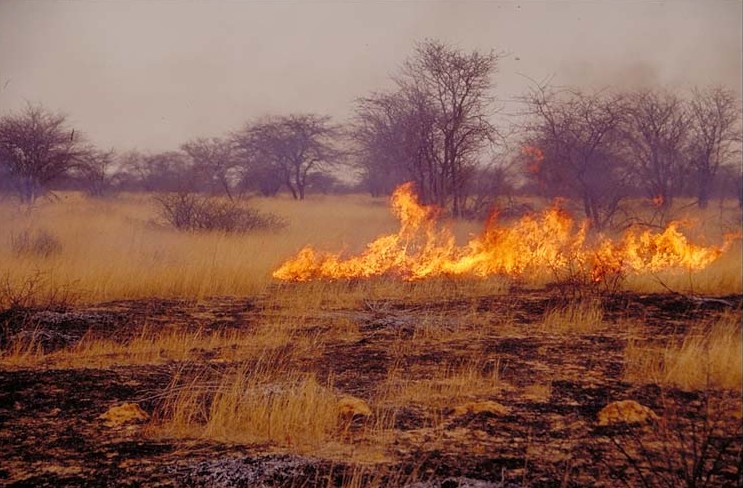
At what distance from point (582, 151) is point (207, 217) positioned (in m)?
8.43

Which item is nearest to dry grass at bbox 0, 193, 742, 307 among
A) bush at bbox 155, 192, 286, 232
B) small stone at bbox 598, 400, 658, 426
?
bush at bbox 155, 192, 286, 232

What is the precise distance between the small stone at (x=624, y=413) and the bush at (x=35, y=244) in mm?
9170

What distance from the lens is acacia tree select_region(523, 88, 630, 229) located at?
13805 millimetres

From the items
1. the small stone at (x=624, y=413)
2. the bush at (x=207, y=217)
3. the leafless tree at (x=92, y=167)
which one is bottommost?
the small stone at (x=624, y=413)

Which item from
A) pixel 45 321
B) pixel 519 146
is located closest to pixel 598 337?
pixel 45 321

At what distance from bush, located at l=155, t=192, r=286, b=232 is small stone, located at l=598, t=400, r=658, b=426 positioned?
11463mm

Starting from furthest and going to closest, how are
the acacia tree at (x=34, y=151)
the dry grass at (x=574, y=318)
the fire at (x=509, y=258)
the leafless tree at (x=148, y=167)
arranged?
the leafless tree at (x=148, y=167)
the acacia tree at (x=34, y=151)
the fire at (x=509, y=258)
the dry grass at (x=574, y=318)

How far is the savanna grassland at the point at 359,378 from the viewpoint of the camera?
3.55 m

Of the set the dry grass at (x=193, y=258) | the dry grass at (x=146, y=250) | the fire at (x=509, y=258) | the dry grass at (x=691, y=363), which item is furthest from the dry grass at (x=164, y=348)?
the fire at (x=509, y=258)

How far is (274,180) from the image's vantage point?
2878cm

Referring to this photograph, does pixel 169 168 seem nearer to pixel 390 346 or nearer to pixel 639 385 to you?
pixel 390 346

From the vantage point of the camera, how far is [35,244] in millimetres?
11156

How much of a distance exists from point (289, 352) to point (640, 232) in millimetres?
9327

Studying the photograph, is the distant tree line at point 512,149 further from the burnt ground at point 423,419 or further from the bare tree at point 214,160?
the burnt ground at point 423,419
